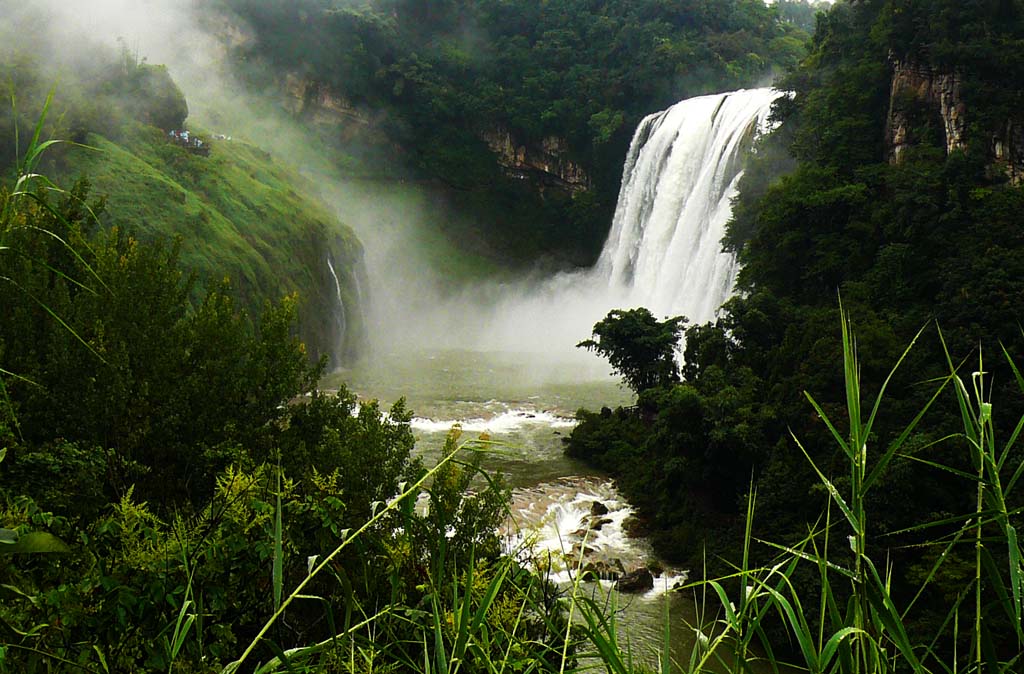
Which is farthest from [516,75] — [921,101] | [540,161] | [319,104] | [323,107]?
[921,101]

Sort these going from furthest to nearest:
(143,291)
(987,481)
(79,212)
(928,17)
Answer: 1. (928,17)
2. (79,212)
3. (143,291)
4. (987,481)

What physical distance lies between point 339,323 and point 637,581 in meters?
17.4

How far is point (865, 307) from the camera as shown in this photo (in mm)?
14242

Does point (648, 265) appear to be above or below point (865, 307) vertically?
below

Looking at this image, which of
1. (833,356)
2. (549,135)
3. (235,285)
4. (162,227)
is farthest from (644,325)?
(549,135)

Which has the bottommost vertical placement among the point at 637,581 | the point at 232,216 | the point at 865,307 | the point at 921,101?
the point at 637,581

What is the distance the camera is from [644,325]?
19016mm

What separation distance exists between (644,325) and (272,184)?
15.5 metres

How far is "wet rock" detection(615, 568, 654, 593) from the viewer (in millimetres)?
11242

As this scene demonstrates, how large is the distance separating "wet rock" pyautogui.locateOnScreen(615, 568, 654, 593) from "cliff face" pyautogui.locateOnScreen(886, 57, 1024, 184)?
381 inches

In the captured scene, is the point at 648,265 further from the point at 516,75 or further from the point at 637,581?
the point at 516,75

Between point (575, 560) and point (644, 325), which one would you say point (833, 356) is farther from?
point (644, 325)

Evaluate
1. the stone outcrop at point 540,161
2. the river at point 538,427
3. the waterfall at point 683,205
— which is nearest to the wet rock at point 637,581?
the river at point 538,427

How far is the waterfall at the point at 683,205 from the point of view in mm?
23734
